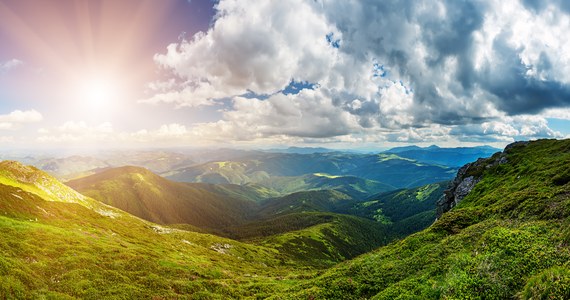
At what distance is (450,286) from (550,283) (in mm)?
9783

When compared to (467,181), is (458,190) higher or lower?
lower

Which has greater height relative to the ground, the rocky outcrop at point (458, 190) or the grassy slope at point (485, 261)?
the grassy slope at point (485, 261)

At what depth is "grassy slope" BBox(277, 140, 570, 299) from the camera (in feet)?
77.6

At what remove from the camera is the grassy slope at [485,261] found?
2366 centimetres

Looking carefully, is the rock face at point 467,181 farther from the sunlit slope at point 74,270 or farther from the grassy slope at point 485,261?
the sunlit slope at point 74,270

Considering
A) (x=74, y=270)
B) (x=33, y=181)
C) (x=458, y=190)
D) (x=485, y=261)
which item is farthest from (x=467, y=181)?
(x=33, y=181)

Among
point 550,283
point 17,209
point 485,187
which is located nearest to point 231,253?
point 17,209

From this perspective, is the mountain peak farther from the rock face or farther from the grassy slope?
the rock face

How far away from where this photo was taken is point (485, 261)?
2894 centimetres

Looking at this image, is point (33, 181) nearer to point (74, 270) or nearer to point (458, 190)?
point (74, 270)

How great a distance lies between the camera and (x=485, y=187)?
9038cm

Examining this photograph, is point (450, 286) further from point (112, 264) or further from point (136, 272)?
point (112, 264)

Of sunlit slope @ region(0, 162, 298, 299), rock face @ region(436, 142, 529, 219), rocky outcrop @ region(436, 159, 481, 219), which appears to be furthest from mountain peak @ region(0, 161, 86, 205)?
rock face @ region(436, 142, 529, 219)

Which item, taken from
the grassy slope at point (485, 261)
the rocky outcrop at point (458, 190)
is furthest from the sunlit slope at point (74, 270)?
the rocky outcrop at point (458, 190)
